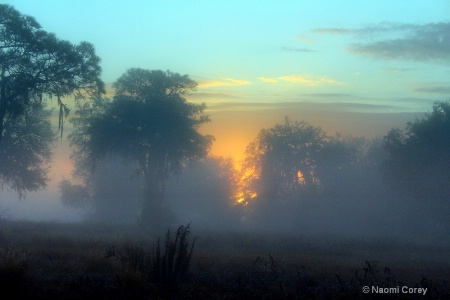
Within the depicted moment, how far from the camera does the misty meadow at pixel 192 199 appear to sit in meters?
12.2

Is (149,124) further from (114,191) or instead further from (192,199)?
(192,199)

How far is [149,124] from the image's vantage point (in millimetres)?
38062

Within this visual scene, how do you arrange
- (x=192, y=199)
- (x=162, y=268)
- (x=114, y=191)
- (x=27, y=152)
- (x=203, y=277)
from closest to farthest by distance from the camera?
1. (x=162, y=268)
2. (x=203, y=277)
3. (x=27, y=152)
4. (x=114, y=191)
5. (x=192, y=199)

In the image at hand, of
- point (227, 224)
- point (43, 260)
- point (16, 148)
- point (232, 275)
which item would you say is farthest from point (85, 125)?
point (232, 275)

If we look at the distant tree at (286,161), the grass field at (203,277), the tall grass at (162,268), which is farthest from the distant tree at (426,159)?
the tall grass at (162,268)

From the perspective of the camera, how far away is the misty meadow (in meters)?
12.2

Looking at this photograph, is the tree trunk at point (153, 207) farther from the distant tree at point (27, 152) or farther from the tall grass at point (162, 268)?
the tall grass at point (162, 268)

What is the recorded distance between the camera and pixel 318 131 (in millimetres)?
62188

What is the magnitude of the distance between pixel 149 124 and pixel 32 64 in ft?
56.0

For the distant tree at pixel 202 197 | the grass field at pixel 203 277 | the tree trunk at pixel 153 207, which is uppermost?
the grass field at pixel 203 277

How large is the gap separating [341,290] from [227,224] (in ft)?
169

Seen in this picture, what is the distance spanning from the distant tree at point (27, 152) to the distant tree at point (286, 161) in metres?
28.0

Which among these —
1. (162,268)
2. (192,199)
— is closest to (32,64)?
(162,268)

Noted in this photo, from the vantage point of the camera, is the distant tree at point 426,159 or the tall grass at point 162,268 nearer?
the tall grass at point 162,268
